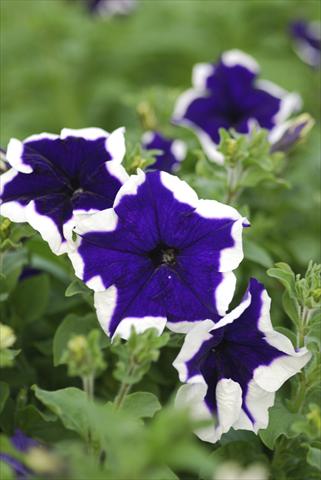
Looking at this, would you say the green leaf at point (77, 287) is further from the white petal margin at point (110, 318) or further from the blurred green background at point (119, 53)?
the blurred green background at point (119, 53)

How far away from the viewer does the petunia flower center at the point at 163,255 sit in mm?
1160

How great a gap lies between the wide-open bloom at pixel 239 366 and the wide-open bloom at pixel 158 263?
5cm

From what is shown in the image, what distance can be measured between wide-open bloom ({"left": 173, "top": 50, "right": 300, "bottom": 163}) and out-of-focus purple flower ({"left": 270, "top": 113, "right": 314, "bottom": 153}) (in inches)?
5.9

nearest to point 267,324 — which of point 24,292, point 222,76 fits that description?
point 24,292

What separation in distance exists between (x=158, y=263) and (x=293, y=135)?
0.66 meters

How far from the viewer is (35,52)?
284 centimetres

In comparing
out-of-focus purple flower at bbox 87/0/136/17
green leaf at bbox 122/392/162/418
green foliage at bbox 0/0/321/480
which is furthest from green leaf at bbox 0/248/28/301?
out-of-focus purple flower at bbox 87/0/136/17

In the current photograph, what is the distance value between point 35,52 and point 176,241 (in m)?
1.91

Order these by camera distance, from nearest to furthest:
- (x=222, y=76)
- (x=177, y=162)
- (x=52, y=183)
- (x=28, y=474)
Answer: (x=28, y=474) → (x=52, y=183) → (x=177, y=162) → (x=222, y=76)

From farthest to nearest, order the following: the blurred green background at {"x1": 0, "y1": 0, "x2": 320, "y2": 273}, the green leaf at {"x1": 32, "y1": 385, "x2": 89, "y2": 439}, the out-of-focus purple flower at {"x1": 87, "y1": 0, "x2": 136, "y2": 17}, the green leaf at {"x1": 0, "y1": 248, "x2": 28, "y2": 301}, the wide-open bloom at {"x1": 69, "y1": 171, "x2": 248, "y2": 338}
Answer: the out-of-focus purple flower at {"x1": 87, "y1": 0, "x2": 136, "y2": 17} < the blurred green background at {"x1": 0, "y1": 0, "x2": 320, "y2": 273} < the green leaf at {"x1": 0, "y1": 248, "x2": 28, "y2": 301} < the wide-open bloom at {"x1": 69, "y1": 171, "x2": 248, "y2": 338} < the green leaf at {"x1": 32, "y1": 385, "x2": 89, "y2": 439}

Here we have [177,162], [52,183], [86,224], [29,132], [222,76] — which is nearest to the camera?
[86,224]

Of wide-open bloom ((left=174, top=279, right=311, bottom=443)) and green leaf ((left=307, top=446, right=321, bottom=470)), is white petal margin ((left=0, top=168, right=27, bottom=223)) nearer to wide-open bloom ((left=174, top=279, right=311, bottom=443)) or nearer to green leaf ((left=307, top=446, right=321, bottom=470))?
wide-open bloom ((left=174, top=279, right=311, bottom=443))

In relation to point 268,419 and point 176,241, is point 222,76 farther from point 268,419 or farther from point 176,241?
point 268,419

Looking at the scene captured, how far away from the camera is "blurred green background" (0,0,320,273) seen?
106 inches
